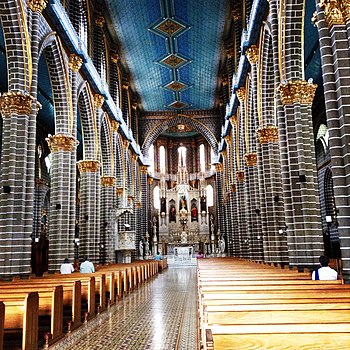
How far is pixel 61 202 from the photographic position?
56.1 feet

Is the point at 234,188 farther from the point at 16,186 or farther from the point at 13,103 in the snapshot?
the point at 13,103

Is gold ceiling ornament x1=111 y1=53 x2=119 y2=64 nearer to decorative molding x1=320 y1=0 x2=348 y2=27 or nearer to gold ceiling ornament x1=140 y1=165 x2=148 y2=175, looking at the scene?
gold ceiling ornament x1=140 y1=165 x2=148 y2=175

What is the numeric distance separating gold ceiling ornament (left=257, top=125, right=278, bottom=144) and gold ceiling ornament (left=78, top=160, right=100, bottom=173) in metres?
9.46

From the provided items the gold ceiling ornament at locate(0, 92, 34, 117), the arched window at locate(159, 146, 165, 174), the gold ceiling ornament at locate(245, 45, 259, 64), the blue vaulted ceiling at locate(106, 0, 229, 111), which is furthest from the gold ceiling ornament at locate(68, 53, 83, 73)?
the arched window at locate(159, 146, 165, 174)

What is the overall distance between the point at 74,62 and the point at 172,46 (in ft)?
40.5

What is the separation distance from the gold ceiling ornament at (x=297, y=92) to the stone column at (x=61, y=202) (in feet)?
Answer: 31.5

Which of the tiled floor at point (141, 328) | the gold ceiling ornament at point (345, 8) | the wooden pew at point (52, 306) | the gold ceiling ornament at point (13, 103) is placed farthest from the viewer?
the gold ceiling ornament at point (13, 103)

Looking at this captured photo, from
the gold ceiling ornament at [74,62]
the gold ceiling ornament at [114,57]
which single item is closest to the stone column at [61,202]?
the gold ceiling ornament at [74,62]

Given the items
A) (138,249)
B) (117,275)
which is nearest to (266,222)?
(117,275)

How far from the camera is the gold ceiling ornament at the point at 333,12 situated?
844cm

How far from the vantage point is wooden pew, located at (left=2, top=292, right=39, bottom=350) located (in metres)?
5.72

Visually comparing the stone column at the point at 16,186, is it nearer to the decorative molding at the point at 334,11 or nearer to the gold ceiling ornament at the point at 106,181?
the decorative molding at the point at 334,11

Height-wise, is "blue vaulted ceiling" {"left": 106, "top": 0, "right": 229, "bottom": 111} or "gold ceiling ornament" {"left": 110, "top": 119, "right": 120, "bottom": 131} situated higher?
"blue vaulted ceiling" {"left": 106, "top": 0, "right": 229, "bottom": 111}

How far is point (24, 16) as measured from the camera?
13.2m
